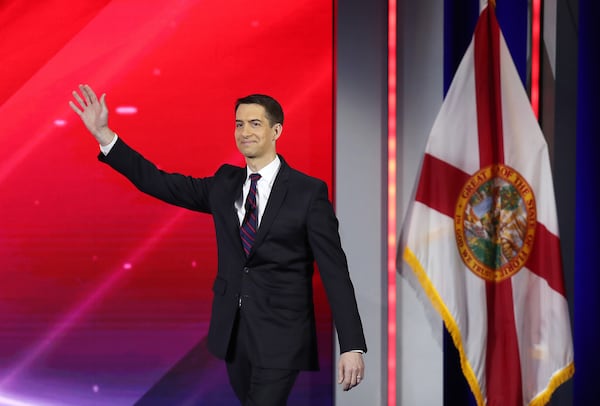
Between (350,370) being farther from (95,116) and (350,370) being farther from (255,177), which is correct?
(95,116)

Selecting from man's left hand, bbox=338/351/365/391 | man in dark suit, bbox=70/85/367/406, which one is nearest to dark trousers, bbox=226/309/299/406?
man in dark suit, bbox=70/85/367/406

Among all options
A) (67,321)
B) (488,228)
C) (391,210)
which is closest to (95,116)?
(67,321)

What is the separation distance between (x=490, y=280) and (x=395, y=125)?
0.79m

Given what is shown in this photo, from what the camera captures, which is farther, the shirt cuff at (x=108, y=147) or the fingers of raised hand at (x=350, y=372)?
the shirt cuff at (x=108, y=147)

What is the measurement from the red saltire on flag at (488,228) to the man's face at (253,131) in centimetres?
95

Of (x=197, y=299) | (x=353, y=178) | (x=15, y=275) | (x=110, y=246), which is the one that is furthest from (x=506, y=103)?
(x=15, y=275)

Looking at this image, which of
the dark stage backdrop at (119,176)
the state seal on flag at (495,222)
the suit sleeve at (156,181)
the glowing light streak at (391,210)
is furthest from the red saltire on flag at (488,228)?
the suit sleeve at (156,181)

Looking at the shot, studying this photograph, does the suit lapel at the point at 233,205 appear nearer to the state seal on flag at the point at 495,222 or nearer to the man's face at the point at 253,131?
the man's face at the point at 253,131

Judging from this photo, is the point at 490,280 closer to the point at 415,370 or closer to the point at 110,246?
the point at 415,370

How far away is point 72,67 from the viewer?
326cm

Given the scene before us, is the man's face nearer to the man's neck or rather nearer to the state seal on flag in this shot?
the man's neck

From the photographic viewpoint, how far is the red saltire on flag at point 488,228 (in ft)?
9.96

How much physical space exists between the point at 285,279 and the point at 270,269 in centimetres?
6

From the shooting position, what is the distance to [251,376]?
7.58ft
